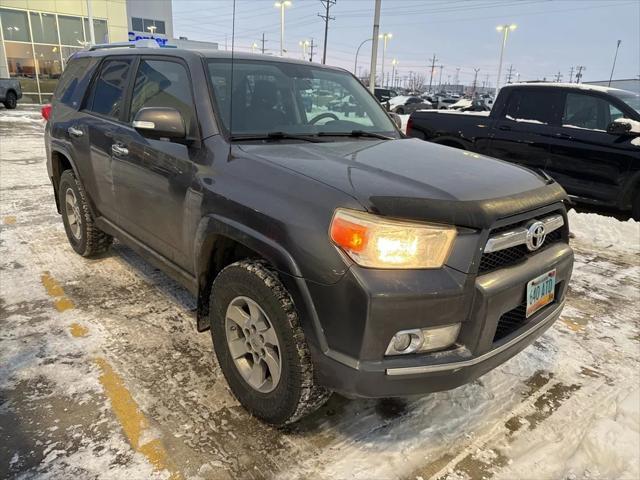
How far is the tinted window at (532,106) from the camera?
21.5ft

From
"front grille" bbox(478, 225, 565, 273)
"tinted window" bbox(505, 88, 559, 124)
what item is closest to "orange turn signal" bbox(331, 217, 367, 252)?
"front grille" bbox(478, 225, 565, 273)

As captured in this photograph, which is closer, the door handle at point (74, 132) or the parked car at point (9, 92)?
the door handle at point (74, 132)

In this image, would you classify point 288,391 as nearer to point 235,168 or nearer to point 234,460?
point 234,460

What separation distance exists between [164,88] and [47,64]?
1203 inches

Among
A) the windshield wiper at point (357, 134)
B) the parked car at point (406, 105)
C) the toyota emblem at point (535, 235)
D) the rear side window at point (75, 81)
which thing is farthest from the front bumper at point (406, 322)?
the parked car at point (406, 105)

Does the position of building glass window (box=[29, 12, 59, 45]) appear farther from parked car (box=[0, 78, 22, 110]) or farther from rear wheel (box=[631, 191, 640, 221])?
rear wheel (box=[631, 191, 640, 221])

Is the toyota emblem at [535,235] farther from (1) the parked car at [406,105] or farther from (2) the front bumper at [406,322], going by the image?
(1) the parked car at [406,105]

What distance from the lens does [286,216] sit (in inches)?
82.7

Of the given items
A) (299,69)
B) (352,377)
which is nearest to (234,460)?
(352,377)

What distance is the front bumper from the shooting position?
1875 mm

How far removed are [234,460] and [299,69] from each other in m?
2.62

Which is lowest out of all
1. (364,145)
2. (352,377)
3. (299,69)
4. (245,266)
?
(352,377)

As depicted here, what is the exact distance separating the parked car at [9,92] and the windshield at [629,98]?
24.7 metres

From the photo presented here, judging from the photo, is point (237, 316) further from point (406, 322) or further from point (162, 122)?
point (162, 122)
